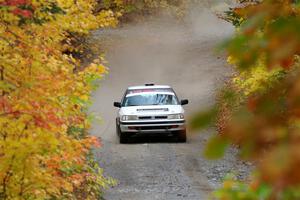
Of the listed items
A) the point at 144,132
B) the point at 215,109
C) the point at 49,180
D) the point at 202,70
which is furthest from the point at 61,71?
the point at 202,70

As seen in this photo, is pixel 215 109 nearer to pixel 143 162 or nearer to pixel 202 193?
pixel 202 193

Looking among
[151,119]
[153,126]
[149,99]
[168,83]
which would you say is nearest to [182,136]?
[153,126]

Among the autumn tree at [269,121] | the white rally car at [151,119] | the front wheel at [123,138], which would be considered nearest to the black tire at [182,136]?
the white rally car at [151,119]

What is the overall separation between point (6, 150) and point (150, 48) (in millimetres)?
34905

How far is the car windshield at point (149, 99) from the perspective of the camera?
18469 millimetres

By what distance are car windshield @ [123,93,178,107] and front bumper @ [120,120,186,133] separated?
0.77m

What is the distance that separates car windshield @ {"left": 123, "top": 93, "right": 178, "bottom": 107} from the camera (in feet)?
60.6

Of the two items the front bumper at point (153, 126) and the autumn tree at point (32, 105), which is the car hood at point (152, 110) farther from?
the autumn tree at point (32, 105)

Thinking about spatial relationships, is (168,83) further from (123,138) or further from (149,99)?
(123,138)

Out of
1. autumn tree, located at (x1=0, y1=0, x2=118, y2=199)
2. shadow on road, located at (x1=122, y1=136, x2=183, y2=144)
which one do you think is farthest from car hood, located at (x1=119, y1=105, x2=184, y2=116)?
autumn tree, located at (x1=0, y1=0, x2=118, y2=199)

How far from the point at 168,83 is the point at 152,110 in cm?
1493

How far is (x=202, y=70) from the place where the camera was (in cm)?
3416

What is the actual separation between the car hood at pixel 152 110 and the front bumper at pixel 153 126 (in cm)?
27

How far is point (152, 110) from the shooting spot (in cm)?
1802
